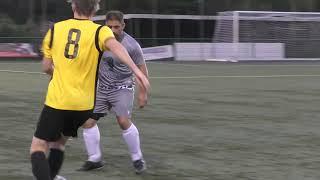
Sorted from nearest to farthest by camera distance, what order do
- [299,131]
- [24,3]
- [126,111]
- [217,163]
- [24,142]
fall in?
[126,111], [217,163], [24,142], [299,131], [24,3]

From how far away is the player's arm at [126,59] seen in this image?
484 cm

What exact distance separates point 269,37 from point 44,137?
4147cm

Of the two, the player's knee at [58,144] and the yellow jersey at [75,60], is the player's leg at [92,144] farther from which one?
the yellow jersey at [75,60]

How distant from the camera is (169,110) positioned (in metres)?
13.8

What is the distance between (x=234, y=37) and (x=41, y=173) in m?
40.2

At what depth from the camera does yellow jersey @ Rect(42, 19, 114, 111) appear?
17.0 ft

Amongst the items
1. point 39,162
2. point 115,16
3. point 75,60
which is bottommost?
point 39,162

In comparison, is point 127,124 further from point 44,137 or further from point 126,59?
point 126,59

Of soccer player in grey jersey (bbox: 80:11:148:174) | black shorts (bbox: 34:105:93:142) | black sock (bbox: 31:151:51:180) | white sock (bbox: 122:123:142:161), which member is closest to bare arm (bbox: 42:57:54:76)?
black shorts (bbox: 34:105:93:142)

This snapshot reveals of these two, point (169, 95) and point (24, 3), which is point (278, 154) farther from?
point (24, 3)

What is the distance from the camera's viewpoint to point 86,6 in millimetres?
5141

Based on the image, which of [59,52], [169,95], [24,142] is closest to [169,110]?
[169,95]

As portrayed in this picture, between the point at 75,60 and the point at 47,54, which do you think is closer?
the point at 75,60

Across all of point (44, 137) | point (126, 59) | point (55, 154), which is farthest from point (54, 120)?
point (126, 59)
